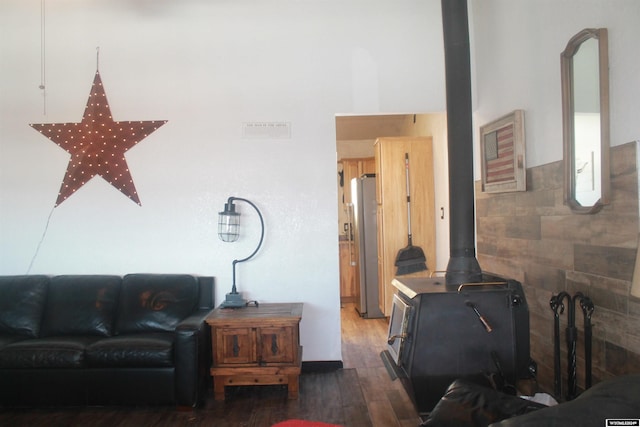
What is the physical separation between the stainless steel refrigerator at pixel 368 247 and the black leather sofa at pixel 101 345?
2.23 metres

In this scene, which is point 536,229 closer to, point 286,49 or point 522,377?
point 522,377

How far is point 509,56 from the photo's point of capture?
2709 millimetres

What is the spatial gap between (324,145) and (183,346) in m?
1.70

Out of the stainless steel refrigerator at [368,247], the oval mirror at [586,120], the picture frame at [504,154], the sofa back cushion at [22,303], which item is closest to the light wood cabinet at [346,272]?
the stainless steel refrigerator at [368,247]

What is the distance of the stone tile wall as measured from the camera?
5.75 feet

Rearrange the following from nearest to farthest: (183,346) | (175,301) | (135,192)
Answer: (183,346), (175,301), (135,192)

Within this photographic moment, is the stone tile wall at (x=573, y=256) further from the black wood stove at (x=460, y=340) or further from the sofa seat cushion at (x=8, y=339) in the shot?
the sofa seat cushion at (x=8, y=339)

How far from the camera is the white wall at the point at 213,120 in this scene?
329cm

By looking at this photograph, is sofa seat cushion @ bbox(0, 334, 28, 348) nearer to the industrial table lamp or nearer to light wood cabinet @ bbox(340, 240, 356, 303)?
the industrial table lamp

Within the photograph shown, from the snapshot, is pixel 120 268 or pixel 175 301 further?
pixel 120 268

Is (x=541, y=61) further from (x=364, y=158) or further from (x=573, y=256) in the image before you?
(x=364, y=158)

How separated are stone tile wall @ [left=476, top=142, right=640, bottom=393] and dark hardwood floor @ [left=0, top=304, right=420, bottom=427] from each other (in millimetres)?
931

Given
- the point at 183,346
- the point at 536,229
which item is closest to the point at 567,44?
the point at 536,229

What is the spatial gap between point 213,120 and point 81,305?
1.60 meters
